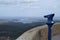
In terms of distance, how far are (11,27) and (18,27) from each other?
13cm

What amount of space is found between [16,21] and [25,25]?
0.16 metres

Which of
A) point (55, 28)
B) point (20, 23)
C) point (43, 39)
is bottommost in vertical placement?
point (43, 39)

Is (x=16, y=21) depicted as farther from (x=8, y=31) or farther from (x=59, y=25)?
(x=59, y=25)

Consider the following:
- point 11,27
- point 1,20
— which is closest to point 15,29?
point 11,27

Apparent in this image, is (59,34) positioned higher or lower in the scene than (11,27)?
lower

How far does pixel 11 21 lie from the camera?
2.50 meters

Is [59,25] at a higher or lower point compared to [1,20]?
lower

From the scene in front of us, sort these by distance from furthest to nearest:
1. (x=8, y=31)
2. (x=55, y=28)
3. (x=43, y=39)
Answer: (x=8, y=31) → (x=55, y=28) → (x=43, y=39)

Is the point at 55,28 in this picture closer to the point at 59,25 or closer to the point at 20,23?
the point at 59,25

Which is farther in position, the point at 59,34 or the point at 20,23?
the point at 20,23

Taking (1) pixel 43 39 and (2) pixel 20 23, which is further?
(2) pixel 20 23

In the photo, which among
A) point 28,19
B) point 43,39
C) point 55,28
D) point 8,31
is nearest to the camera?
point 43,39

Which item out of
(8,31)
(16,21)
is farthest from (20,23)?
(8,31)

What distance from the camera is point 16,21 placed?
2.51 meters
